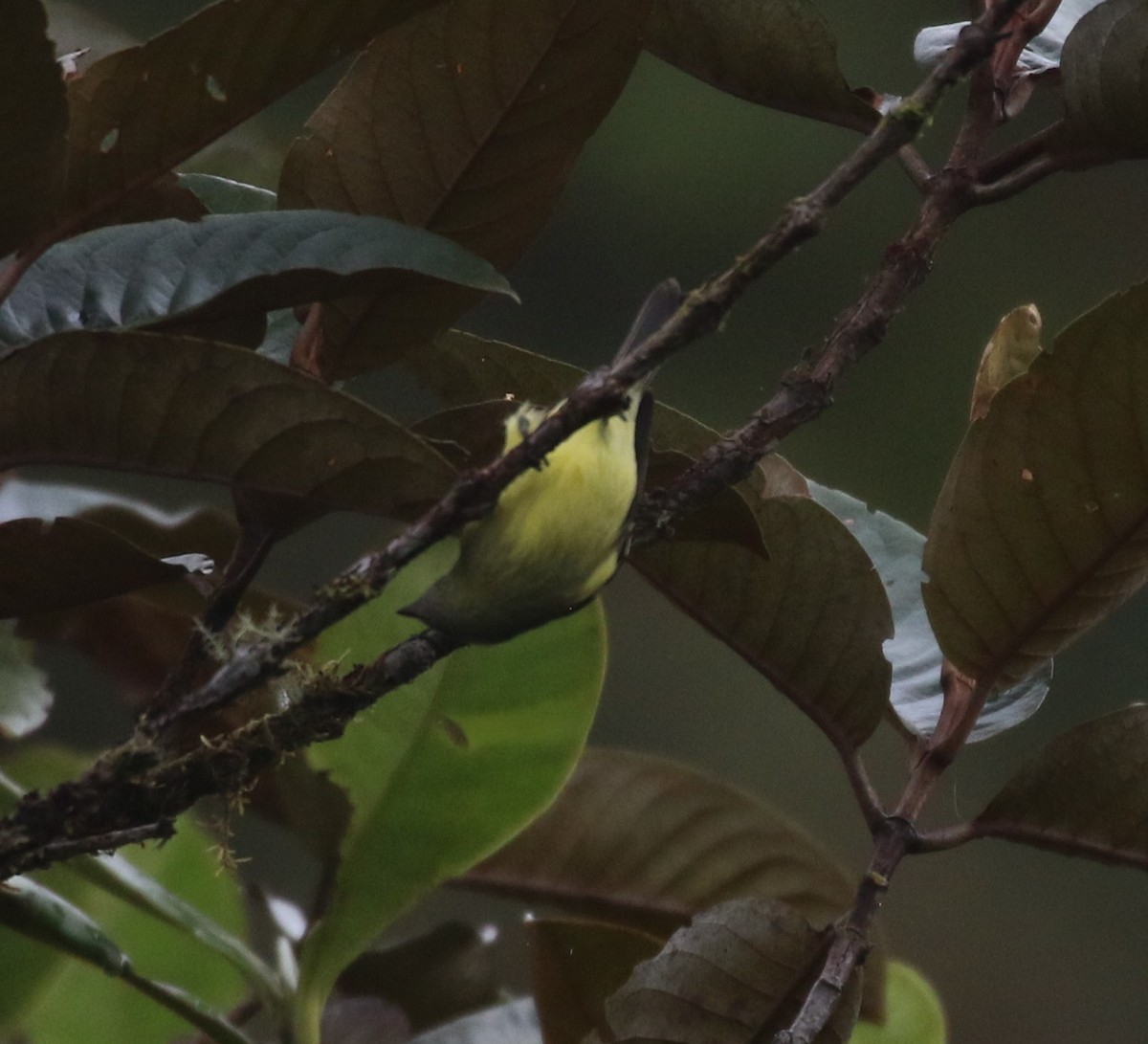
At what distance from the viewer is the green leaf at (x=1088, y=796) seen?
3.16 ft

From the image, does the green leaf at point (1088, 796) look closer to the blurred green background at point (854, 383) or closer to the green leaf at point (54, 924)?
the green leaf at point (54, 924)

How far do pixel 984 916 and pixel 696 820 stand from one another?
4024 millimetres

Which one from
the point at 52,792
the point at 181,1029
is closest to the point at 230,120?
the point at 52,792

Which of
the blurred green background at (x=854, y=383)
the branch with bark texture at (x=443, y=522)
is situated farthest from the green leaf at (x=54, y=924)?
the blurred green background at (x=854, y=383)

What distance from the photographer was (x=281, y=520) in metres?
0.83

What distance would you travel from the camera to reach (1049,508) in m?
0.96

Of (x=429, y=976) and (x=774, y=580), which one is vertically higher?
(x=774, y=580)

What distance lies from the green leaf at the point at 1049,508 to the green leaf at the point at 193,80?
45 centimetres

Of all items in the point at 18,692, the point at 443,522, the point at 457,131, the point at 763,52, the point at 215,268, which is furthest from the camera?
the point at 18,692

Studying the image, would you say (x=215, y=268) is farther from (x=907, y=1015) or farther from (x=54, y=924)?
(x=907, y=1015)

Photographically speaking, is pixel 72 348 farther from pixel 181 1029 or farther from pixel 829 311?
pixel 829 311

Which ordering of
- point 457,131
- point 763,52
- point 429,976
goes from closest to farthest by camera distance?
point 457,131 → point 763,52 → point 429,976

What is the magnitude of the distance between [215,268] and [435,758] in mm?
416

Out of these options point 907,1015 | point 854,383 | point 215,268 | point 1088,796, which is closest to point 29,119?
point 215,268
